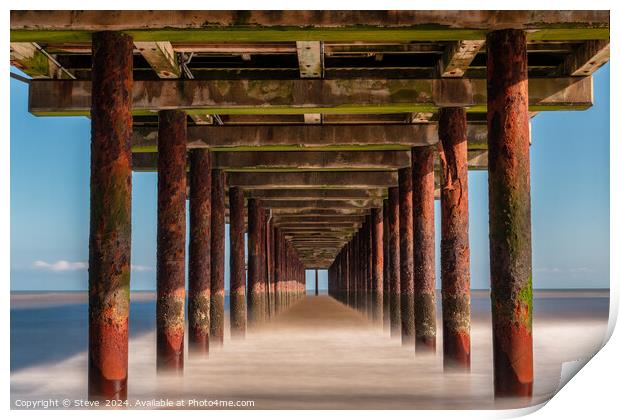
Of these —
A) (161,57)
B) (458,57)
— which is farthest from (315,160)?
(161,57)

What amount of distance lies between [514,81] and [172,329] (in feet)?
17.7

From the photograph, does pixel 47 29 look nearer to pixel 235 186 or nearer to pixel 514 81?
pixel 514 81

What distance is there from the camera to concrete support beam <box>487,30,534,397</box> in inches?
343

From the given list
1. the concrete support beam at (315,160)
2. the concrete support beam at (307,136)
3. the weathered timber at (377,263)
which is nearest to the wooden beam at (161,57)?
the concrete support beam at (307,136)

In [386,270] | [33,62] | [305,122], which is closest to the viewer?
[33,62]

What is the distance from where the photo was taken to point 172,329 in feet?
38.1

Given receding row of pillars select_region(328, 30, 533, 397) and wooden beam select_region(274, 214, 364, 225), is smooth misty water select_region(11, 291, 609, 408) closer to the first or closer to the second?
receding row of pillars select_region(328, 30, 533, 397)

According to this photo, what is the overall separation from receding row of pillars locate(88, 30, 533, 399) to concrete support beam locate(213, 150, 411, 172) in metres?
0.45

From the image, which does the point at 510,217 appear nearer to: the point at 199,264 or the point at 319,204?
the point at 199,264

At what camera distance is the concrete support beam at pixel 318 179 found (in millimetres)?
19516

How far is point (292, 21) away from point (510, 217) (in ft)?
9.40

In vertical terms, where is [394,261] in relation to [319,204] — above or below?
below

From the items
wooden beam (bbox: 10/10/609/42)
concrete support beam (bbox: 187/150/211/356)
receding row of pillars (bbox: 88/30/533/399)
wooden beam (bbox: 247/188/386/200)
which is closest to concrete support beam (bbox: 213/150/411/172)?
receding row of pillars (bbox: 88/30/533/399)

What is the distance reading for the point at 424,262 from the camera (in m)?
14.6
